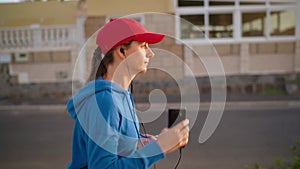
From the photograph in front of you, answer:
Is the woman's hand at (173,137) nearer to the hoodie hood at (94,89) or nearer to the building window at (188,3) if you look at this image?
the hoodie hood at (94,89)

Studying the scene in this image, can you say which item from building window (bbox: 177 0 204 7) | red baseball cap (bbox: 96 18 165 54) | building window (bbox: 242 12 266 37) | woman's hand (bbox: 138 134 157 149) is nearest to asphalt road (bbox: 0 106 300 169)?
woman's hand (bbox: 138 134 157 149)

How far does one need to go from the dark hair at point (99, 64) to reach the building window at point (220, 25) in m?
10.1

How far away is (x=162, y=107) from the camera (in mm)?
1430

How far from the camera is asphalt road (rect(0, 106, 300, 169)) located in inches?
185

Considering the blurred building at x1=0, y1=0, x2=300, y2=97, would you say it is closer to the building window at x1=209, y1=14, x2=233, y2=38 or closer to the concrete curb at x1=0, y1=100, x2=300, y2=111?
the building window at x1=209, y1=14, x2=233, y2=38

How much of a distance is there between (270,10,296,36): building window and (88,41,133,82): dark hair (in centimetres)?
1082

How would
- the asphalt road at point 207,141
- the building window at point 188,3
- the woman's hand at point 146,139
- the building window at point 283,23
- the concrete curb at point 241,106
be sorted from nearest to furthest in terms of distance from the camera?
the woman's hand at point 146,139 < the asphalt road at point 207,141 < the concrete curb at point 241,106 < the building window at point 188,3 < the building window at point 283,23

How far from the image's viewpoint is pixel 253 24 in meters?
11.2

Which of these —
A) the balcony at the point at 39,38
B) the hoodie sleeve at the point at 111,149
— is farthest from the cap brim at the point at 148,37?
the balcony at the point at 39,38

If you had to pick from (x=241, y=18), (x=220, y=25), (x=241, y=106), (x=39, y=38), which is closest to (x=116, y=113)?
(x=241, y=106)

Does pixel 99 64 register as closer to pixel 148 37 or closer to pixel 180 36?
pixel 148 37

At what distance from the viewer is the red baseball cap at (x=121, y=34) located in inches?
51.0

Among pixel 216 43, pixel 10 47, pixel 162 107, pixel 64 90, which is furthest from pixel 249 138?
pixel 10 47

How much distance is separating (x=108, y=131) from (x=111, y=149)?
70 mm
